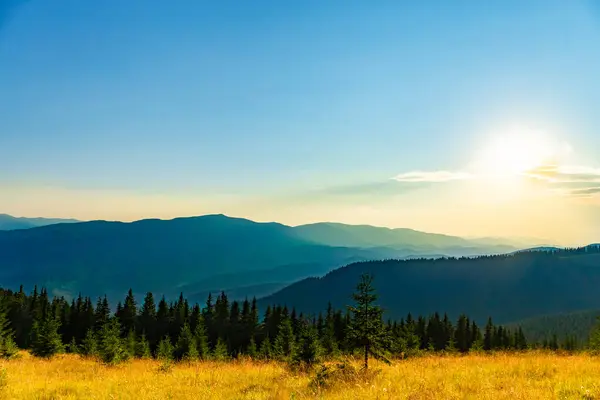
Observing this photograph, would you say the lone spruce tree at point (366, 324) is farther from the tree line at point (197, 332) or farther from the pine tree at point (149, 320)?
the pine tree at point (149, 320)

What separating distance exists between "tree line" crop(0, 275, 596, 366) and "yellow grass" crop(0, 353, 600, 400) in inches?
82.9

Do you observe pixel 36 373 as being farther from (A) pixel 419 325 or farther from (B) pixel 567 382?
(A) pixel 419 325

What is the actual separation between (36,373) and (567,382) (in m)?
17.4

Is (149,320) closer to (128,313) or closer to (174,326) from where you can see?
(174,326)

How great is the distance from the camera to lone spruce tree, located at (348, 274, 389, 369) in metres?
12.8

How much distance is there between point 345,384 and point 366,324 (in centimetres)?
249

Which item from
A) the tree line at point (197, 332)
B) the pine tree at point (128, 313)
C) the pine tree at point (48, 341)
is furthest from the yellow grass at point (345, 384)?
the pine tree at point (128, 313)

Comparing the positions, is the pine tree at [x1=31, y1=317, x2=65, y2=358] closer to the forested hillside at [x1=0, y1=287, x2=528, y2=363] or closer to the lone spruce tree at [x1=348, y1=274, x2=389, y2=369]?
the forested hillside at [x1=0, y1=287, x2=528, y2=363]

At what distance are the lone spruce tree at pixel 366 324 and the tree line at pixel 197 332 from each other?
0.03 m

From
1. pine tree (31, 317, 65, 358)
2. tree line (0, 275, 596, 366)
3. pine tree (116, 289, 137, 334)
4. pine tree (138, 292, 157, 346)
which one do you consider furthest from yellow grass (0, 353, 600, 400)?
pine tree (138, 292, 157, 346)

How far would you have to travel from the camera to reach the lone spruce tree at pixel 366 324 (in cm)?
1275

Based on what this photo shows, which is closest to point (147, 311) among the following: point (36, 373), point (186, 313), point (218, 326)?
point (186, 313)

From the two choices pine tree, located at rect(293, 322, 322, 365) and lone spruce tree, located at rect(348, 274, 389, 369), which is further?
pine tree, located at rect(293, 322, 322, 365)

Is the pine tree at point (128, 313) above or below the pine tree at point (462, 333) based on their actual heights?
above
